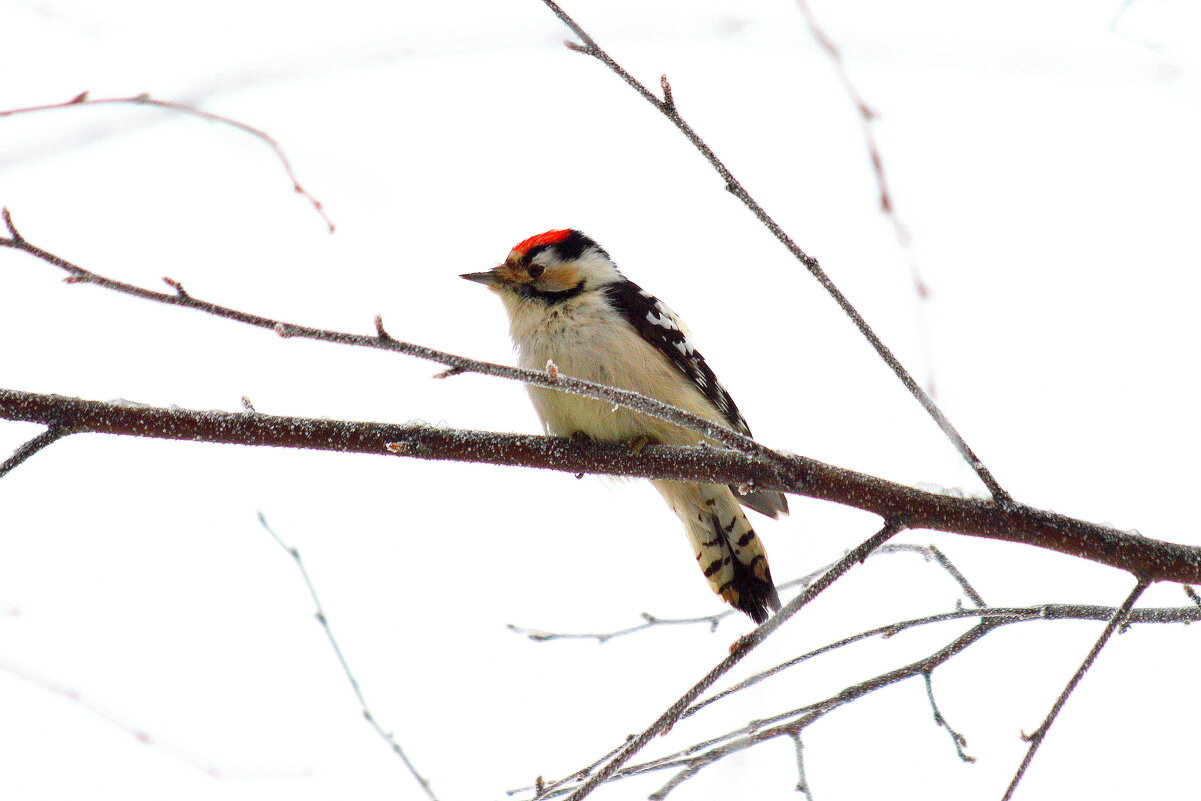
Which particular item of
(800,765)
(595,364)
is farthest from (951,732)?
(595,364)

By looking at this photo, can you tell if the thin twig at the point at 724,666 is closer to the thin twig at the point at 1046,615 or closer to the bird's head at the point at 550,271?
the thin twig at the point at 1046,615

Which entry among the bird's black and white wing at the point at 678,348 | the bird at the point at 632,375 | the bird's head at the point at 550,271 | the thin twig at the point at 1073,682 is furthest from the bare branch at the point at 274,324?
the bird's head at the point at 550,271

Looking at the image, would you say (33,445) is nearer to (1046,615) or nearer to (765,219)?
(765,219)

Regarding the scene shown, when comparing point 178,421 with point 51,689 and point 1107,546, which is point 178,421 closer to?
point 51,689

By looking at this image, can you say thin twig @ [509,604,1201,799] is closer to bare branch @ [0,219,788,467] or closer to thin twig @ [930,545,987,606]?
thin twig @ [930,545,987,606]

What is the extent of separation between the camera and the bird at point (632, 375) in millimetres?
4066

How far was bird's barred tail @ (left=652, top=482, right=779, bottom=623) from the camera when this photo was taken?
442 centimetres

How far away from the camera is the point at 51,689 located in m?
3.07

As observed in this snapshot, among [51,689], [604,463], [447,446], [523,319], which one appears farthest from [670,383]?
[51,689]

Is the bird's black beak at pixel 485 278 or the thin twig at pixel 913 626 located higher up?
the bird's black beak at pixel 485 278

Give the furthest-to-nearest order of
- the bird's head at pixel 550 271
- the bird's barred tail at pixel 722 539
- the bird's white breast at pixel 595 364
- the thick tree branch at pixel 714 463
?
the bird's head at pixel 550 271, the bird's barred tail at pixel 722 539, the bird's white breast at pixel 595 364, the thick tree branch at pixel 714 463

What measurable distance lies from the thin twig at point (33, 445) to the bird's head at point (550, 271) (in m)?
2.39

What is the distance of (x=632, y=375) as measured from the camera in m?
4.30

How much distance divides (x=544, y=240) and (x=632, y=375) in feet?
3.75
